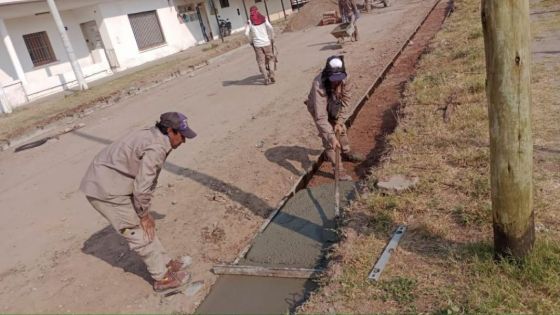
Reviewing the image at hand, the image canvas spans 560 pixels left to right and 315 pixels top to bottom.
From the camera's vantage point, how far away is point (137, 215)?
3.62 meters

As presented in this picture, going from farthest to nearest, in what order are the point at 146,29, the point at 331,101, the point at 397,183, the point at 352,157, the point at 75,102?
the point at 146,29 → the point at 75,102 → the point at 352,157 → the point at 331,101 → the point at 397,183

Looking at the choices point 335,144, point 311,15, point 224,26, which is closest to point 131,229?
point 335,144

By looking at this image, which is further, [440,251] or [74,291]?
[74,291]

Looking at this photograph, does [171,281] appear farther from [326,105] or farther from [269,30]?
[269,30]

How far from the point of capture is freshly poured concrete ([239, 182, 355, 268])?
13.2ft

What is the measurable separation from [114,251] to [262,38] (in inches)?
272

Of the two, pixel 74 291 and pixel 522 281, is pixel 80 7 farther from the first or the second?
pixel 522 281

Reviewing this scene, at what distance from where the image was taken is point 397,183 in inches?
170

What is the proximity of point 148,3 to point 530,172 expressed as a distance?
2143 cm

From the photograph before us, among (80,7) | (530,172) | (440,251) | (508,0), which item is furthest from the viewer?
(80,7)

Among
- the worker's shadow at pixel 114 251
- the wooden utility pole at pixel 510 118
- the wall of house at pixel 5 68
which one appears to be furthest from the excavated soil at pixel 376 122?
the wall of house at pixel 5 68

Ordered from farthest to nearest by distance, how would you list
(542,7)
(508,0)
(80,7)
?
1. (80,7)
2. (542,7)
3. (508,0)

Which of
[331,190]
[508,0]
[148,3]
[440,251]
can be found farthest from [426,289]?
[148,3]

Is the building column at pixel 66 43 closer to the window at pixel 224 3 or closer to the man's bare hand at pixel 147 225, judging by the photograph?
the man's bare hand at pixel 147 225
